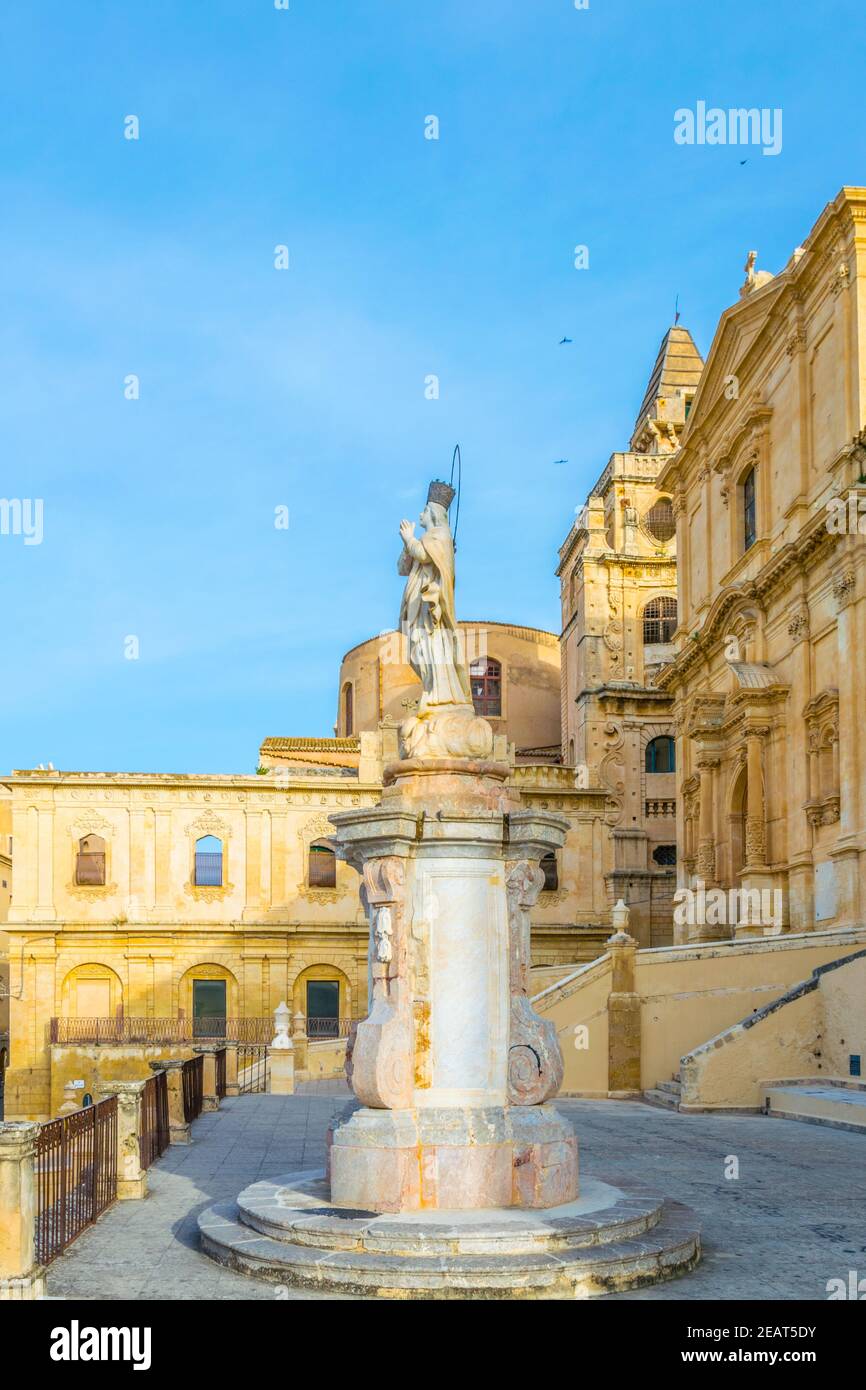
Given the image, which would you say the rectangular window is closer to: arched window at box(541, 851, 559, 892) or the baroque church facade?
the baroque church facade

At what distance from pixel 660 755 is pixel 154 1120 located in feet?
116

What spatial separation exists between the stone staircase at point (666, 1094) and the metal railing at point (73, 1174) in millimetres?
11789

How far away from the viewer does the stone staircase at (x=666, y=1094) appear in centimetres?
2245

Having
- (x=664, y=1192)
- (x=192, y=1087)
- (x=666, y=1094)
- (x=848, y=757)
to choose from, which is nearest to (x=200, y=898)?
(x=666, y=1094)

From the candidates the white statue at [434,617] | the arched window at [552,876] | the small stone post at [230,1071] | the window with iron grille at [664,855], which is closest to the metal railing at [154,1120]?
the white statue at [434,617]

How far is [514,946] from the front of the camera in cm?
1022

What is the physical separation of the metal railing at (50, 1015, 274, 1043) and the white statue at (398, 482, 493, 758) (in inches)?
1285

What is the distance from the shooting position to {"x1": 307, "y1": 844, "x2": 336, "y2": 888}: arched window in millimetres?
44688

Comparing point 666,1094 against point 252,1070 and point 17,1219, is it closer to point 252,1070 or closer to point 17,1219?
point 252,1070

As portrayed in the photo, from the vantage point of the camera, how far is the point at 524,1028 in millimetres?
10133

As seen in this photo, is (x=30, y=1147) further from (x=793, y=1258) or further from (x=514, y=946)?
(x=793, y=1258)

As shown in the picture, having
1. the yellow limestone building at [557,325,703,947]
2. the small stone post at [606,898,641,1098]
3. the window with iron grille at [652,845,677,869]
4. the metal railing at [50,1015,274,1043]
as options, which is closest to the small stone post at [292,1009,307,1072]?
→ the small stone post at [606,898,641,1098]

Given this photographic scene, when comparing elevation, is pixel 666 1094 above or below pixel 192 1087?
below
